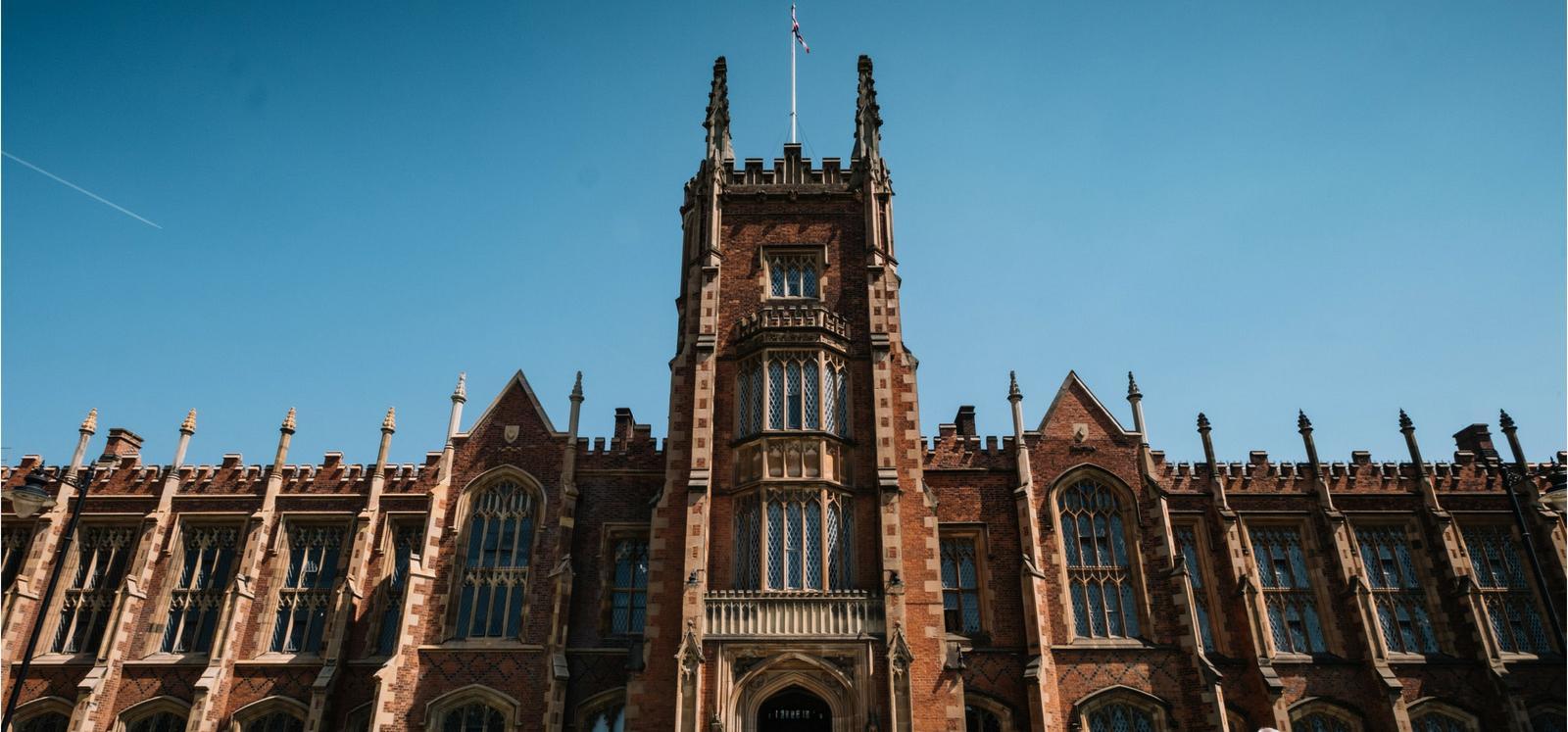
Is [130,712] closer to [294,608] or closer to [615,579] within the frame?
[294,608]

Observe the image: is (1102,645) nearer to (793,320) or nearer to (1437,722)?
(1437,722)

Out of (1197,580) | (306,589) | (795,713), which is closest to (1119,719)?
(1197,580)

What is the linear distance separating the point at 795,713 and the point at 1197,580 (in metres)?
12.1

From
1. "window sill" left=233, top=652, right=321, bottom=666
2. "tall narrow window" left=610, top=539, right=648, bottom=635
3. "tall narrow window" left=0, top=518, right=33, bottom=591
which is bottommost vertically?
"window sill" left=233, top=652, right=321, bottom=666

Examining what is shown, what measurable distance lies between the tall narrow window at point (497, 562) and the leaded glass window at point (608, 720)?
3.10m

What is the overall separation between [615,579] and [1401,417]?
23924 millimetres

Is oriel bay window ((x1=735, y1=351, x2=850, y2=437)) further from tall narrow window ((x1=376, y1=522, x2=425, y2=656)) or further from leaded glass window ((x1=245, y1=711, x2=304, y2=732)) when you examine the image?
leaded glass window ((x1=245, y1=711, x2=304, y2=732))

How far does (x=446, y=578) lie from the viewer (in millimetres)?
26297

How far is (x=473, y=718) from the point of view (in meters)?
24.7

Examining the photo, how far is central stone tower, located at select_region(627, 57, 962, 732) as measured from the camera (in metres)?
21.6

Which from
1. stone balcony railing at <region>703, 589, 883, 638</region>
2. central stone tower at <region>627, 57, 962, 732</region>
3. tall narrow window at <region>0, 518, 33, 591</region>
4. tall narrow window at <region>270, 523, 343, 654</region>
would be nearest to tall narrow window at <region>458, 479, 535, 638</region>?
tall narrow window at <region>270, 523, 343, 654</region>

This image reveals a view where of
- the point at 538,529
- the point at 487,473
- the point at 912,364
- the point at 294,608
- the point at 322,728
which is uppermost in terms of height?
the point at 912,364

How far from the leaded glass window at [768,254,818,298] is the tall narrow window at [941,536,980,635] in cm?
801

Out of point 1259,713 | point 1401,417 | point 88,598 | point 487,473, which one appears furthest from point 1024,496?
point 88,598
